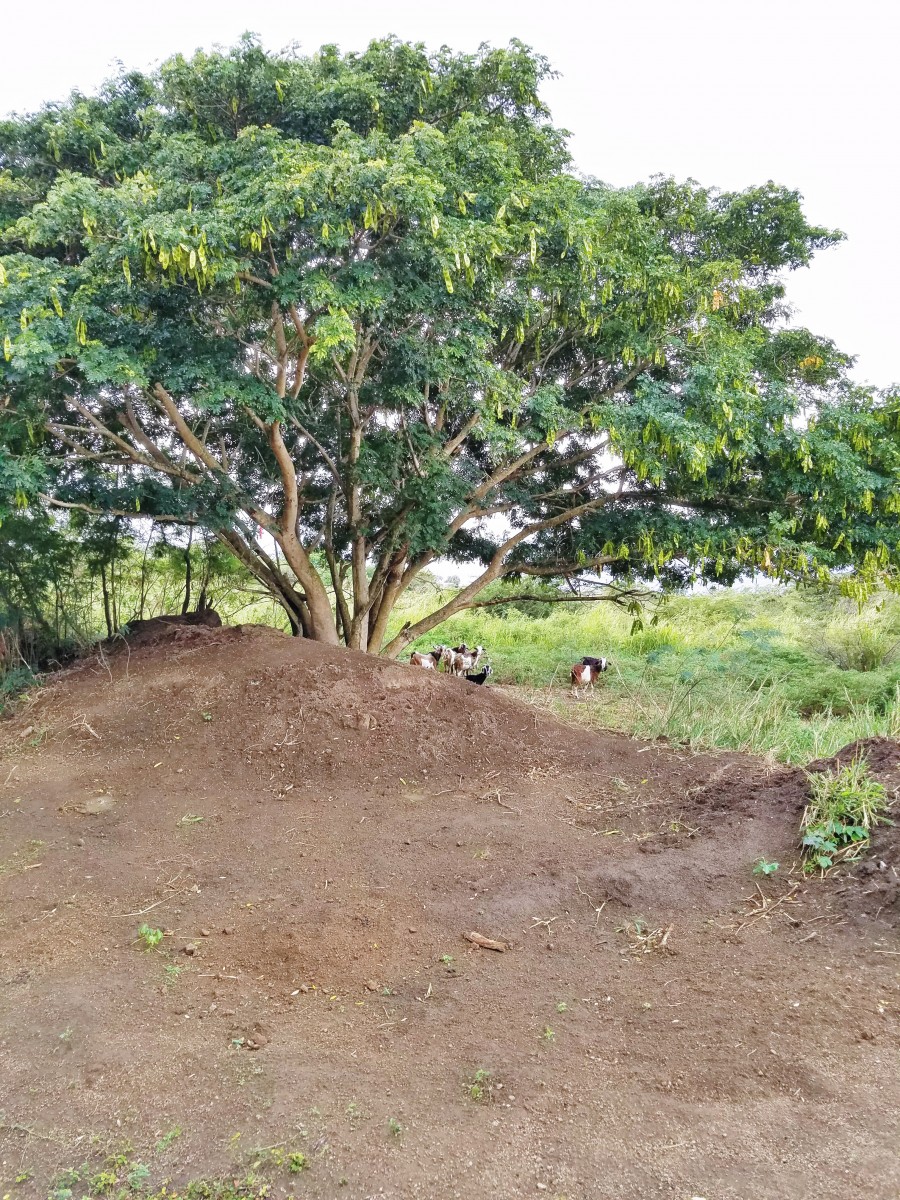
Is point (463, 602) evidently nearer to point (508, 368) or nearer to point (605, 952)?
point (508, 368)

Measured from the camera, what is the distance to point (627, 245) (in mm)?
6320

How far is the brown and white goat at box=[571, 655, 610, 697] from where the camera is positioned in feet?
30.8

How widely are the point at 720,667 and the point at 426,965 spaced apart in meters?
6.12

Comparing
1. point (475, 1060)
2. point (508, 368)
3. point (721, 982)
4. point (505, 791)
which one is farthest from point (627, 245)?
point (475, 1060)

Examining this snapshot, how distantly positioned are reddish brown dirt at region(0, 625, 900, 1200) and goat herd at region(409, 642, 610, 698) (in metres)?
2.71

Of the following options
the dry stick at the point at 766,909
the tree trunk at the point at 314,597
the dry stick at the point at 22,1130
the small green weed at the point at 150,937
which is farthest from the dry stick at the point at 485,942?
the tree trunk at the point at 314,597

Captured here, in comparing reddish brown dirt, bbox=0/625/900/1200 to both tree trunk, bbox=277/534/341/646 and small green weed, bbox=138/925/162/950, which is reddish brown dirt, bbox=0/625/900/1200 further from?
tree trunk, bbox=277/534/341/646

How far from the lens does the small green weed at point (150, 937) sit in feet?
10.7

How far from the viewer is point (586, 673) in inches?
372

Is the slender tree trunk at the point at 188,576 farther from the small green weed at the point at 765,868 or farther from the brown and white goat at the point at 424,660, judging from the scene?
the small green weed at the point at 765,868

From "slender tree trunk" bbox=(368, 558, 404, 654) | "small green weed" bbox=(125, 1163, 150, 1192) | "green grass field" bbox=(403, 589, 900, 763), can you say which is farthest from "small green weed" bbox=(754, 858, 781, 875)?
"slender tree trunk" bbox=(368, 558, 404, 654)

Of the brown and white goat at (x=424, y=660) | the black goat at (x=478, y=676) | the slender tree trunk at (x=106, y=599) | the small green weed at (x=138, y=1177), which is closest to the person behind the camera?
the small green weed at (x=138, y=1177)

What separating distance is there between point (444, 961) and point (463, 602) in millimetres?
5574

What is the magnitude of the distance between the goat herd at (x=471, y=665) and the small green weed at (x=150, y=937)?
4669mm
